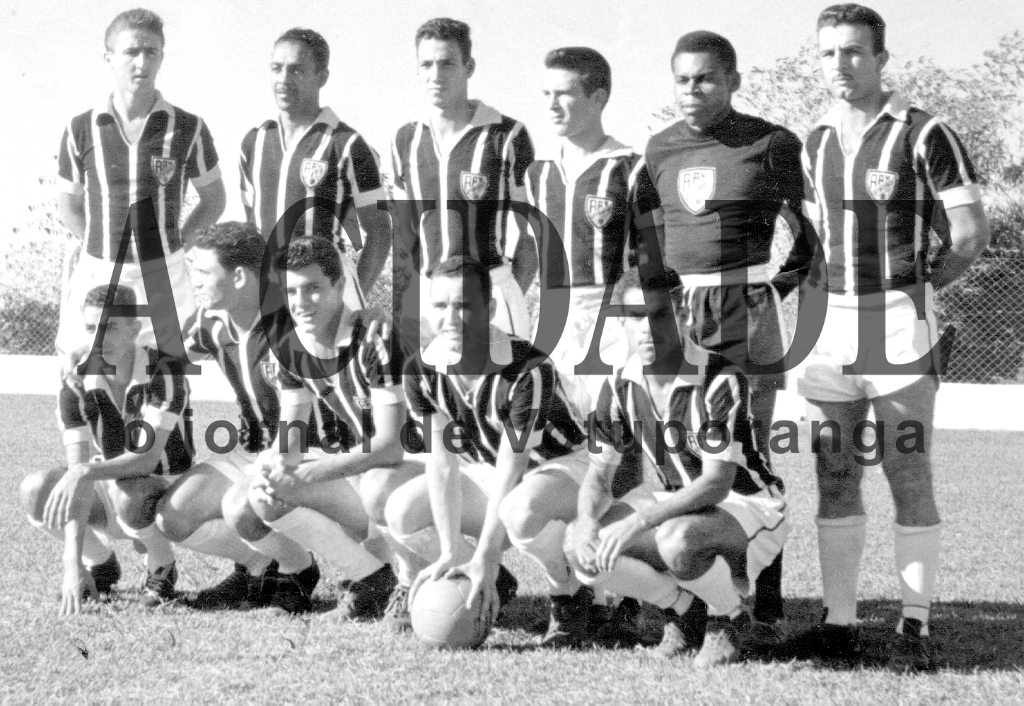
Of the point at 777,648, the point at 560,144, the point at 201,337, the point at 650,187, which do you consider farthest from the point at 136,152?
the point at 777,648

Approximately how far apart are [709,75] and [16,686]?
2974 millimetres

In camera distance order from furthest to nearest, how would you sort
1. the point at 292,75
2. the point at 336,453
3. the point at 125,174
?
the point at 125,174 < the point at 292,75 < the point at 336,453

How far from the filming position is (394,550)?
4.28m

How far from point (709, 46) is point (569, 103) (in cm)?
58

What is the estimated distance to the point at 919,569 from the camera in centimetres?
378

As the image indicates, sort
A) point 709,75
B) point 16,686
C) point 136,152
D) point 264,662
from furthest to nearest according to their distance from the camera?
point 136,152 < point 709,75 < point 264,662 < point 16,686

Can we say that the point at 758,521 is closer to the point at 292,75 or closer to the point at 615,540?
the point at 615,540

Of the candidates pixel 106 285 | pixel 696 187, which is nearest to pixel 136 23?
pixel 106 285

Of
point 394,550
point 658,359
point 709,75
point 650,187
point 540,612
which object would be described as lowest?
point 540,612

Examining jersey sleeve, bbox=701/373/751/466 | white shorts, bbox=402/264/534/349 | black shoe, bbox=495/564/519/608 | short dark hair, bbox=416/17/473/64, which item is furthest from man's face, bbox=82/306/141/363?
jersey sleeve, bbox=701/373/751/466

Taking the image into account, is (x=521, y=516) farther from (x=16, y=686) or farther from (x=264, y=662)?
(x=16, y=686)

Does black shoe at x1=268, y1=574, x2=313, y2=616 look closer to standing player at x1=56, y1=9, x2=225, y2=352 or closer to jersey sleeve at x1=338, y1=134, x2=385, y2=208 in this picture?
standing player at x1=56, y1=9, x2=225, y2=352

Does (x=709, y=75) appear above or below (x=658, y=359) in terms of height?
above

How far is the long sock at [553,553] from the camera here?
3.85 meters
